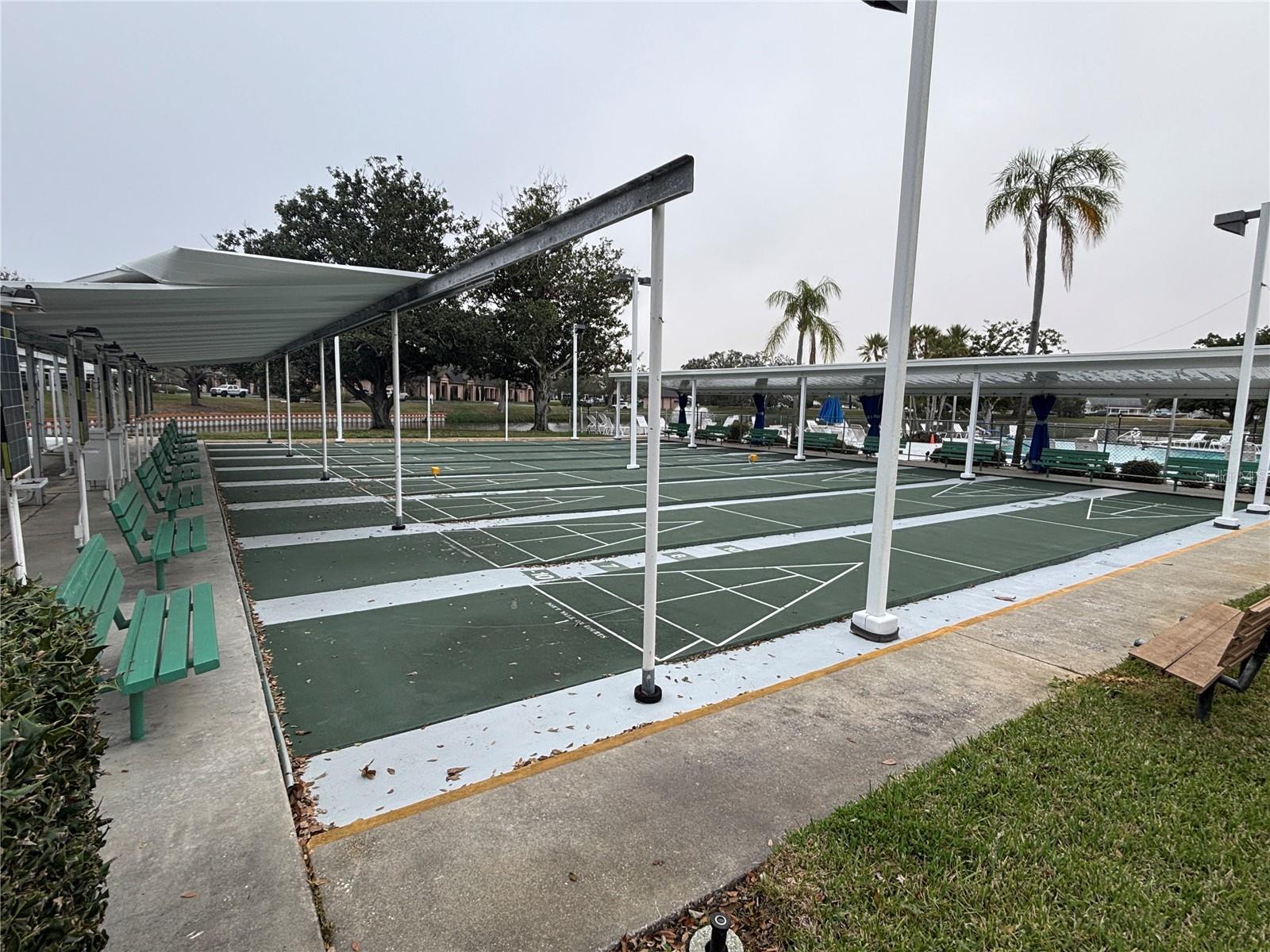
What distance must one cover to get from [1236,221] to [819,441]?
1582 cm

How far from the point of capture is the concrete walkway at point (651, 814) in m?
2.31

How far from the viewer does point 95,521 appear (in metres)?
8.47

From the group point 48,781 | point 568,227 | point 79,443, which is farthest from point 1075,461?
point 79,443

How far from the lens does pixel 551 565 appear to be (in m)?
7.43

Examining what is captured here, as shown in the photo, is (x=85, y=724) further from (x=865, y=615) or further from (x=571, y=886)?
(x=865, y=615)

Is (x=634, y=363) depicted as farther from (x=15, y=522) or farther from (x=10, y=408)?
(x=15, y=522)

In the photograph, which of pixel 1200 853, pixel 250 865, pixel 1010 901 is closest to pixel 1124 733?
pixel 1200 853

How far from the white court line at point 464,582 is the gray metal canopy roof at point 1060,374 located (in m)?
3.72

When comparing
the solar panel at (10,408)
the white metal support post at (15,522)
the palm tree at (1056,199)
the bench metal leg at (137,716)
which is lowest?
the bench metal leg at (137,716)

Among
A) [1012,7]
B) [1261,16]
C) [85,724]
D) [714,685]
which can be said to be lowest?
[714,685]

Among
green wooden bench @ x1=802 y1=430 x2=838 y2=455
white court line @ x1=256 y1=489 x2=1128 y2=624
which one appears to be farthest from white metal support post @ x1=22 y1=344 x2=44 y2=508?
green wooden bench @ x1=802 y1=430 x2=838 y2=455

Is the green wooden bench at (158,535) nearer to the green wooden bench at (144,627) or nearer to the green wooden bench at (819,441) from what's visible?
the green wooden bench at (144,627)

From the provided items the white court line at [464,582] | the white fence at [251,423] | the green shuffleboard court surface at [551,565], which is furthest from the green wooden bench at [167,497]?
the white fence at [251,423]

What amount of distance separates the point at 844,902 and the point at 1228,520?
522 inches
